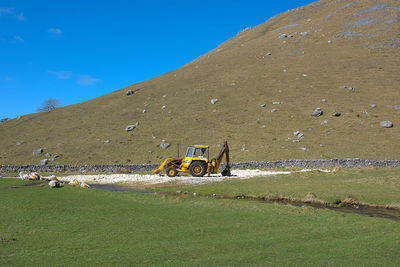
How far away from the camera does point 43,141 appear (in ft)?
224

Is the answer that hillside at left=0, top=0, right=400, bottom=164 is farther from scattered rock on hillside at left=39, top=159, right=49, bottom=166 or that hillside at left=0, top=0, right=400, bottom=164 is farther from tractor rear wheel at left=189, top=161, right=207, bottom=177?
tractor rear wheel at left=189, top=161, right=207, bottom=177

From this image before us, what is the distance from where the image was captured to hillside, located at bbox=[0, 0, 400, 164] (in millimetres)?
57500

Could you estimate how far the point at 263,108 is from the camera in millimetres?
69562

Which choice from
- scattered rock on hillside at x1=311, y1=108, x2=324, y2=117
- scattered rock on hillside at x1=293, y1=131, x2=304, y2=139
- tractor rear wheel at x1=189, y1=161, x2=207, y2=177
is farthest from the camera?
scattered rock on hillside at x1=311, y1=108, x2=324, y2=117

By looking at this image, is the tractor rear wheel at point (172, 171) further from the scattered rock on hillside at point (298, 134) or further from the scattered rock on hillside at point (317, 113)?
the scattered rock on hillside at point (317, 113)

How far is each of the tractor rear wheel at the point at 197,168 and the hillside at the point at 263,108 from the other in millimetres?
17238

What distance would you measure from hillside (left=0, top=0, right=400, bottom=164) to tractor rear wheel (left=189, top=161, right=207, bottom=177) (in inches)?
679

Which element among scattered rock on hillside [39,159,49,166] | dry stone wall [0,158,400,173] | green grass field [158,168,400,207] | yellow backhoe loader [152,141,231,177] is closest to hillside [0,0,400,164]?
scattered rock on hillside [39,159,49,166]

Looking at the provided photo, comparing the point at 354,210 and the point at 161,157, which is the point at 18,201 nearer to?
the point at 354,210

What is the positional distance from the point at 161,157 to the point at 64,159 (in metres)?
18.7

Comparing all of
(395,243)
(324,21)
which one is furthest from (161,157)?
(324,21)

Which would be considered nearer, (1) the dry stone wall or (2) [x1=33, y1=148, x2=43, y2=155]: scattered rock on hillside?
(1) the dry stone wall

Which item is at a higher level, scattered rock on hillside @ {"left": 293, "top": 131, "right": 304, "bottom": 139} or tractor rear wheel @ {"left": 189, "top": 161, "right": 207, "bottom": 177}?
scattered rock on hillside @ {"left": 293, "top": 131, "right": 304, "bottom": 139}

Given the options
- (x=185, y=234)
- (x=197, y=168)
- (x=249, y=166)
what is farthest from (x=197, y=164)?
(x=185, y=234)
